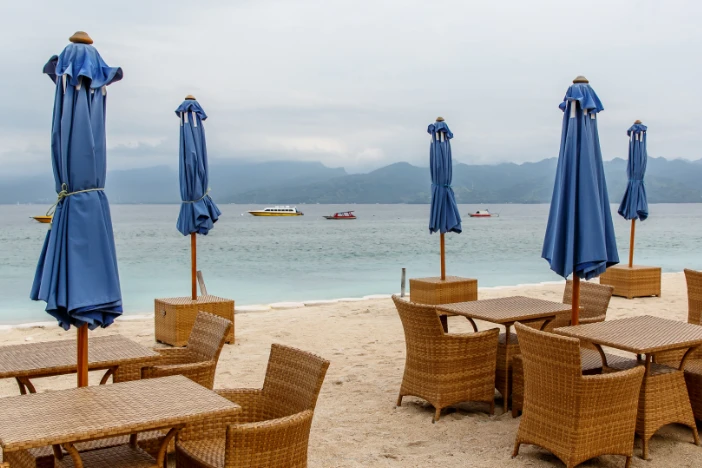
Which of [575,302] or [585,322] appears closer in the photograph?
[575,302]

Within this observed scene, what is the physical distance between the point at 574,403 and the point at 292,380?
4.66ft

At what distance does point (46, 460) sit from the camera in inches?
111

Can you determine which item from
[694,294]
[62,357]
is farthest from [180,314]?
[694,294]

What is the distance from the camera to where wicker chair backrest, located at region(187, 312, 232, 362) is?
3.57 m

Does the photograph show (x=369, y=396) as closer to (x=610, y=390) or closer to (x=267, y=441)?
(x=610, y=390)

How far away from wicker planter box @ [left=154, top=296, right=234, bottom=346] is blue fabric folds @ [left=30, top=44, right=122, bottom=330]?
344cm

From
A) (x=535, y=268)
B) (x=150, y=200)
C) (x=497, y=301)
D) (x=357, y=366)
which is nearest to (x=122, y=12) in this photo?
(x=357, y=366)

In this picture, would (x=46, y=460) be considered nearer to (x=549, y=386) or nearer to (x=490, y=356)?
(x=549, y=386)

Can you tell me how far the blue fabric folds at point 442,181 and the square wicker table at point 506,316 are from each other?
3.79 metres

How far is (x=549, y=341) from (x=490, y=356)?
3.43 ft

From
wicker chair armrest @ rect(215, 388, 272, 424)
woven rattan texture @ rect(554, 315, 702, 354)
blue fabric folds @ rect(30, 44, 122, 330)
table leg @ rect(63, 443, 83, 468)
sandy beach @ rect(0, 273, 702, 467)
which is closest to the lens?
table leg @ rect(63, 443, 83, 468)

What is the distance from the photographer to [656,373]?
12.4 ft

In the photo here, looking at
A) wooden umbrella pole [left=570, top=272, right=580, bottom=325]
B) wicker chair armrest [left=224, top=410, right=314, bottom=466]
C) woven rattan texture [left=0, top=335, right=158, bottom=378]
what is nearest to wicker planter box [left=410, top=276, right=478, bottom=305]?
wooden umbrella pole [left=570, top=272, right=580, bottom=325]

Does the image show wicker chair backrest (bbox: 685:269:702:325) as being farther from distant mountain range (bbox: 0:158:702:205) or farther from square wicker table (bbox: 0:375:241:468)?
distant mountain range (bbox: 0:158:702:205)
